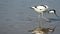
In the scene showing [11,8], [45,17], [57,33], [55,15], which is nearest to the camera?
[57,33]

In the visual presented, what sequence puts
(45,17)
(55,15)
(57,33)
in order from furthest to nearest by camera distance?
(55,15) → (45,17) → (57,33)

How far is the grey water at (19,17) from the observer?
2406 millimetres

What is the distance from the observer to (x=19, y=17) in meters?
2.73

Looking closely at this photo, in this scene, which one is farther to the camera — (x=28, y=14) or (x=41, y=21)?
(x=28, y=14)

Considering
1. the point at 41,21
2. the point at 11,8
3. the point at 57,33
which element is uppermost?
the point at 11,8

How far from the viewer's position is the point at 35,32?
172 centimetres

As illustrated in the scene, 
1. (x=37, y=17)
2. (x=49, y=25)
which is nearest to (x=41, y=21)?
(x=49, y=25)

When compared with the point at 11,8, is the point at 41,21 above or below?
below

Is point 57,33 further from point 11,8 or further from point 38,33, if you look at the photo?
point 11,8

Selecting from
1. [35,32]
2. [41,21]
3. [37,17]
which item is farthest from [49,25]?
[35,32]

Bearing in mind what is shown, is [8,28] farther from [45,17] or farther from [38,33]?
[38,33]

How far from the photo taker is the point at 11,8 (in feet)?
9.95

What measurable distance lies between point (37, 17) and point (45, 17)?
116 mm

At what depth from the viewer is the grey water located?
7.89 feet
